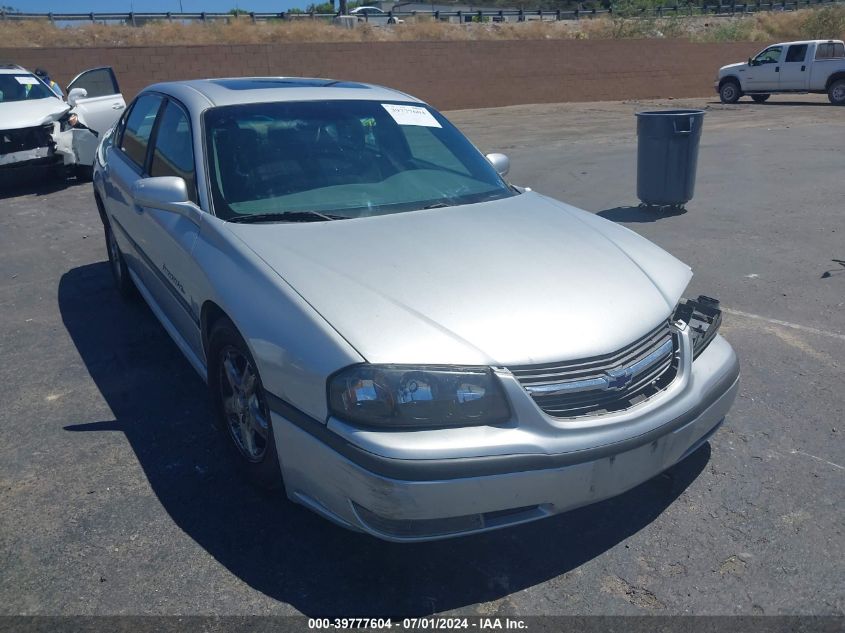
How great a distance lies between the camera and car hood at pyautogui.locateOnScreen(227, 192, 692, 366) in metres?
2.62

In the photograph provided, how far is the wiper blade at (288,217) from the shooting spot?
3.48 metres

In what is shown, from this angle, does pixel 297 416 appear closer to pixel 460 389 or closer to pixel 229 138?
pixel 460 389

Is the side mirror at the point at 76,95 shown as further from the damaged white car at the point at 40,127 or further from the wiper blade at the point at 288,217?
the wiper blade at the point at 288,217

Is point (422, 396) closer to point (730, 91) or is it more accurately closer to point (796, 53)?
point (796, 53)

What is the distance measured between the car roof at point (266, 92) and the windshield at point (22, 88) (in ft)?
24.4

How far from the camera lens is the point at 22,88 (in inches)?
→ 434

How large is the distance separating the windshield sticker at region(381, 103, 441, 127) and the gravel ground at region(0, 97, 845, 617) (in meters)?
1.88

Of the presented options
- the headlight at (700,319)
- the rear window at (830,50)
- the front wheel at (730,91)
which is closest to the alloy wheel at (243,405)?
the headlight at (700,319)

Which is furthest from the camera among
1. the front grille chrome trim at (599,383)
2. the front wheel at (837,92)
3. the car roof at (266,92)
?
the front wheel at (837,92)

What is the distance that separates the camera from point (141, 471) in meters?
3.47

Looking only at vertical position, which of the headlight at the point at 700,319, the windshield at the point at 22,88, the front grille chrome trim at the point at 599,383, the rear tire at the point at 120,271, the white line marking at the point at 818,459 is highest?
the windshield at the point at 22,88

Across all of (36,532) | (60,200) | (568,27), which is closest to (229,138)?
(36,532)

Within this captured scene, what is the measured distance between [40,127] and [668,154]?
7.96 meters

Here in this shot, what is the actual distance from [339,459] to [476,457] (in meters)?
0.45
